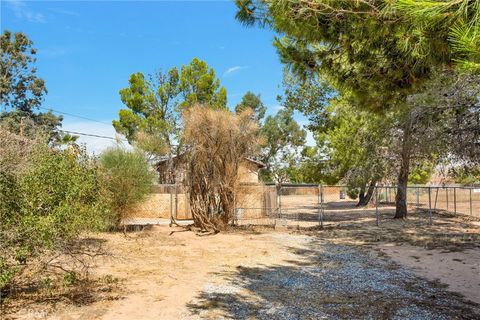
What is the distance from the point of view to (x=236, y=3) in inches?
219

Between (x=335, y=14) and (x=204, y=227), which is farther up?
(x=335, y=14)

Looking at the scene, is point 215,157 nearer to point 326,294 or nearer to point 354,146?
point 354,146

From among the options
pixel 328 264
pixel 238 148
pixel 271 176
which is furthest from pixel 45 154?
pixel 271 176

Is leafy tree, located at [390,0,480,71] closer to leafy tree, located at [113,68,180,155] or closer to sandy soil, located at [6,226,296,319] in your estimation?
sandy soil, located at [6,226,296,319]

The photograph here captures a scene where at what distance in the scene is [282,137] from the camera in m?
52.8

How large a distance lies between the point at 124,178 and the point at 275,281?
8.78m

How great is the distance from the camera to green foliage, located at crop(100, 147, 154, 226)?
14641 mm

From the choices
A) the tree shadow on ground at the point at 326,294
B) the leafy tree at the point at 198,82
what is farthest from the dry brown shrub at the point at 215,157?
the leafy tree at the point at 198,82

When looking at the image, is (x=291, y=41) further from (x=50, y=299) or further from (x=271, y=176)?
(x=271, y=176)

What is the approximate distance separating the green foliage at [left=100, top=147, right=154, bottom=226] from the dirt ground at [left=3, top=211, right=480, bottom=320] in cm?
171

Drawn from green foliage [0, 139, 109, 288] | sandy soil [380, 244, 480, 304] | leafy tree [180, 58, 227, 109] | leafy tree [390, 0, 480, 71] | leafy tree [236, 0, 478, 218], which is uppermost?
leafy tree [180, 58, 227, 109]

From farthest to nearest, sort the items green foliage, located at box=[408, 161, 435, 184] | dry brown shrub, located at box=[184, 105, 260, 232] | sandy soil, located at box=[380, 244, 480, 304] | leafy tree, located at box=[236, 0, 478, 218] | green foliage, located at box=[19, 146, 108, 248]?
green foliage, located at box=[408, 161, 435, 184] → dry brown shrub, located at box=[184, 105, 260, 232] → sandy soil, located at box=[380, 244, 480, 304] → green foliage, located at box=[19, 146, 108, 248] → leafy tree, located at box=[236, 0, 478, 218]

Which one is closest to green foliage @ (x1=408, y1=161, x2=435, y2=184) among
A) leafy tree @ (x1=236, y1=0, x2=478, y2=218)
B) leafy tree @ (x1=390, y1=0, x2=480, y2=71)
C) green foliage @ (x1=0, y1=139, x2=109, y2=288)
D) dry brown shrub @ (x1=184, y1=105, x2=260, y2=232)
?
dry brown shrub @ (x1=184, y1=105, x2=260, y2=232)

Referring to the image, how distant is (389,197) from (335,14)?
31.7 m
